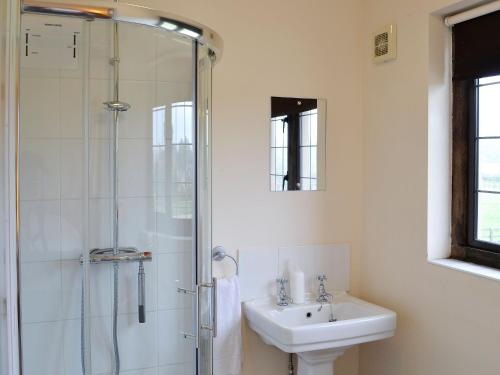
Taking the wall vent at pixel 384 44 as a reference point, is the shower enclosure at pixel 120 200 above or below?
below

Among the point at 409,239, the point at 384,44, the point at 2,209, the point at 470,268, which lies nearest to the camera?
the point at 2,209

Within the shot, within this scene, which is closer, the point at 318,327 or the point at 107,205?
the point at 107,205

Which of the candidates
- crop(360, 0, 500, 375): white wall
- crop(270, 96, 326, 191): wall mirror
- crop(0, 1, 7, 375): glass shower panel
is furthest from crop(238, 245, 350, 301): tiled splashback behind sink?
crop(0, 1, 7, 375): glass shower panel

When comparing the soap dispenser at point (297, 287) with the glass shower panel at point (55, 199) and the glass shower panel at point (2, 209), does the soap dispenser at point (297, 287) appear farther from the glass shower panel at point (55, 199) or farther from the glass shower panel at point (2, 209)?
the glass shower panel at point (2, 209)

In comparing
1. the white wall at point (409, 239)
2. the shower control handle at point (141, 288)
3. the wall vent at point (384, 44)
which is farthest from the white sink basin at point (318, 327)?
the wall vent at point (384, 44)

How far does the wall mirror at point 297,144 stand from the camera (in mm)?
2404

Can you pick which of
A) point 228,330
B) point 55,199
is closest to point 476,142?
point 228,330

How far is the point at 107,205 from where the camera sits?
5.91 feet

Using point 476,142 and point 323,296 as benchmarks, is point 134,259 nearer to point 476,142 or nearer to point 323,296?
point 323,296

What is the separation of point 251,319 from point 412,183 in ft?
3.27

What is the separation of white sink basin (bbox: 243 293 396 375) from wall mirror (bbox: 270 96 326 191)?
605 mm

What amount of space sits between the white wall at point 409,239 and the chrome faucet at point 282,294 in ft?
1.55

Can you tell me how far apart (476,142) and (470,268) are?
1.84ft

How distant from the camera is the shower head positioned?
1.77m
